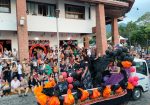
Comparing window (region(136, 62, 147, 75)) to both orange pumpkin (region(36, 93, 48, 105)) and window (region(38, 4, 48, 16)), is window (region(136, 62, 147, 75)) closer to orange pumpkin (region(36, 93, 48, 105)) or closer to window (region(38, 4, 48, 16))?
orange pumpkin (region(36, 93, 48, 105))

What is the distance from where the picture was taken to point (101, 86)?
1330cm

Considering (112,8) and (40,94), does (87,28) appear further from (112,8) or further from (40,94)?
(40,94)

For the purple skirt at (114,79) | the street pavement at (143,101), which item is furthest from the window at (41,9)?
the purple skirt at (114,79)

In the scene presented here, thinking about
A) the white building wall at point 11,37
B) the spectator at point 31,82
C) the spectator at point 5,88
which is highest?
the white building wall at point 11,37

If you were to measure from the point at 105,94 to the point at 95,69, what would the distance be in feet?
4.33

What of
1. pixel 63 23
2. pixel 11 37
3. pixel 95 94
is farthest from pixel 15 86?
pixel 63 23

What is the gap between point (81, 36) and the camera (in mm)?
31219

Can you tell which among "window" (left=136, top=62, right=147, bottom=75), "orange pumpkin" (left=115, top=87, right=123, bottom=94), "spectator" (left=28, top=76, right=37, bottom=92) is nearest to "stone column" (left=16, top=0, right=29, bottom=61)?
"spectator" (left=28, top=76, right=37, bottom=92)

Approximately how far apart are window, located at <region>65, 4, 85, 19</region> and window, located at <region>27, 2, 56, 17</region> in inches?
51.5

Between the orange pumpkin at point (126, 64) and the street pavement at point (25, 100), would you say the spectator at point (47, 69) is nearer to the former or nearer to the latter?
the street pavement at point (25, 100)

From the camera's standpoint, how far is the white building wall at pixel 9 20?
23875mm

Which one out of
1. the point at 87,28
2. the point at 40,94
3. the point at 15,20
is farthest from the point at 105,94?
the point at 87,28

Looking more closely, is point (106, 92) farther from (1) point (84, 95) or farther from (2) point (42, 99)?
(2) point (42, 99)

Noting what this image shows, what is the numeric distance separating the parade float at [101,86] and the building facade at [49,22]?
34.1ft
